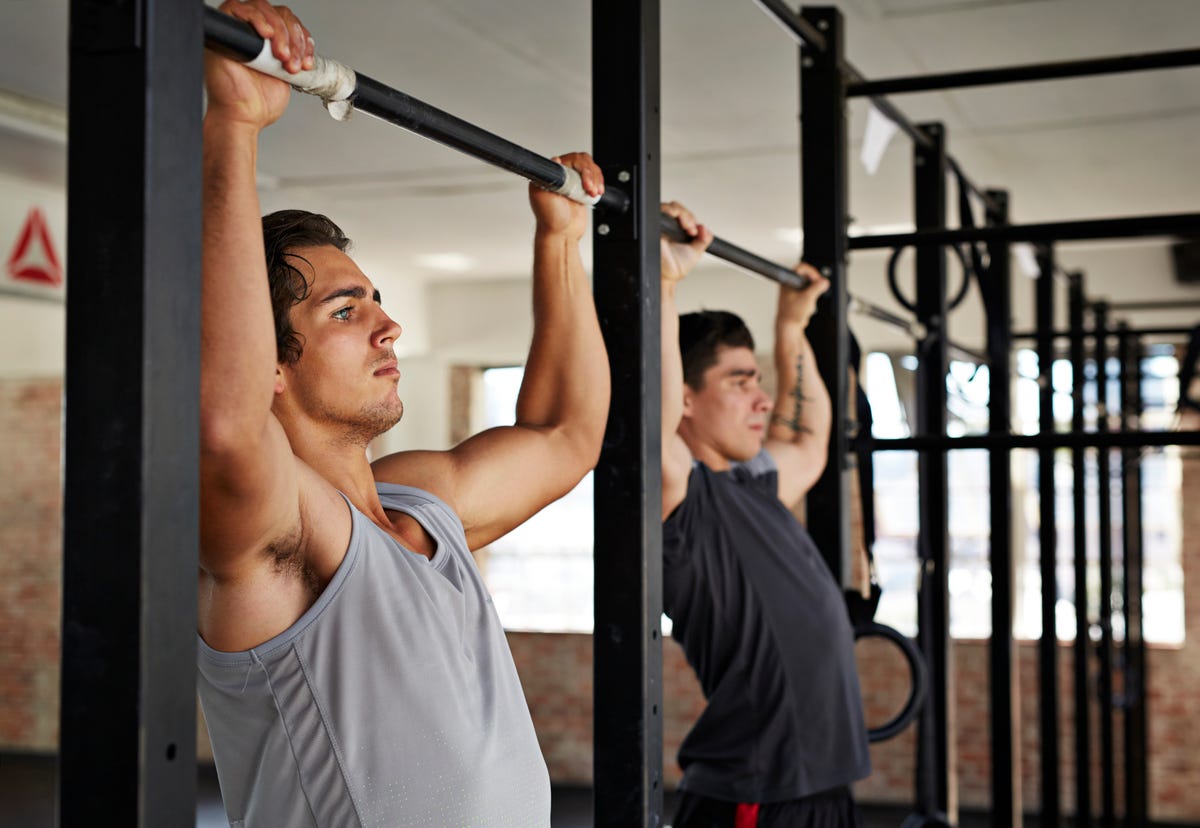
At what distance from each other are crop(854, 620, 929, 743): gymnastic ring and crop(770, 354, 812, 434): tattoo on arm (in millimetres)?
415

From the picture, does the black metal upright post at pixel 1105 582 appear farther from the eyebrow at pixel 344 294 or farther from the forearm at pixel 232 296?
the forearm at pixel 232 296

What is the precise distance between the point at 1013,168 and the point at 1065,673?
3.44 m

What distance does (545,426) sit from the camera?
5.92 ft

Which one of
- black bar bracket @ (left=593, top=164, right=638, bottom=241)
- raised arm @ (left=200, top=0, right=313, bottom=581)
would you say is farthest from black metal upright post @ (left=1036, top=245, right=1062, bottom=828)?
raised arm @ (left=200, top=0, right=313, bottom=581)

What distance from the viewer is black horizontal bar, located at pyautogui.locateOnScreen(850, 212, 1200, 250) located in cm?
247

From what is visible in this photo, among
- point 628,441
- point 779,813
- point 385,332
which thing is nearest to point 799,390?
point 779,813

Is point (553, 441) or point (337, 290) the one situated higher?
point (337, 290)

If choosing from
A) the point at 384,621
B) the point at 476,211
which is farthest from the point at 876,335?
the point at 384,621

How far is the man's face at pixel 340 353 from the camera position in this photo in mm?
1419

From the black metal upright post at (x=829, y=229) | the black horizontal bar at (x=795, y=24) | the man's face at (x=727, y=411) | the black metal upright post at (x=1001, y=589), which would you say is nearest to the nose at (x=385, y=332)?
the black horizontal bar at (x=795, y=24)

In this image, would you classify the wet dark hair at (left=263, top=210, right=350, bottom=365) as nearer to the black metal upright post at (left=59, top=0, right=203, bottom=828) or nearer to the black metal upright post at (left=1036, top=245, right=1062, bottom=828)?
the black metal upright post at (left=59, top=0, right=203, bottom=828)

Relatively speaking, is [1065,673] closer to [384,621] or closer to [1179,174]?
[1179,174]

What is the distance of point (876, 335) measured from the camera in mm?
7477

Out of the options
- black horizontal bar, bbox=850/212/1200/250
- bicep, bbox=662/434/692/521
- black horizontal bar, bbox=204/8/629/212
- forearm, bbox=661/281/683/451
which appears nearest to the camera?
black horizontal bar, bbox=204/8/629/212
